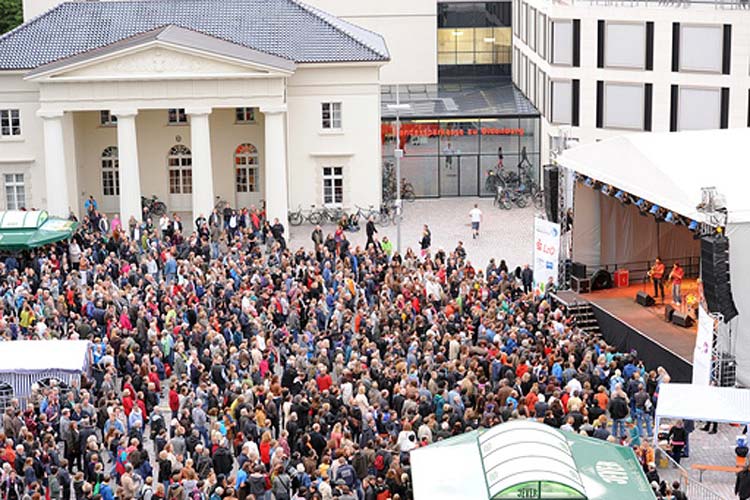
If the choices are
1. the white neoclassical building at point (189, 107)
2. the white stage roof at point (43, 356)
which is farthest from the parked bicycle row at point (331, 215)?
the white stage roof at point (43, 356)

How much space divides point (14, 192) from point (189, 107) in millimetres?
8027

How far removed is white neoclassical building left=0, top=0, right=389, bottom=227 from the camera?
56.8m

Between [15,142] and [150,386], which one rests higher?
[15,142]

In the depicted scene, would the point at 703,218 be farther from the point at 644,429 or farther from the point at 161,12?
the point at 161,12

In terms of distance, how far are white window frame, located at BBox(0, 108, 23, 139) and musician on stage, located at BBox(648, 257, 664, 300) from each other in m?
26.2

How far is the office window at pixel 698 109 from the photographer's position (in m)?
57.4

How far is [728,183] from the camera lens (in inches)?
1570

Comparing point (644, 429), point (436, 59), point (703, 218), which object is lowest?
point (644, 429)

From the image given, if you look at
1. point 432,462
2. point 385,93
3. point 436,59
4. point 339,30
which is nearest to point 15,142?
point 339,30

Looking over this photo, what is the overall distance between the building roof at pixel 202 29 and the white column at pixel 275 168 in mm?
2883

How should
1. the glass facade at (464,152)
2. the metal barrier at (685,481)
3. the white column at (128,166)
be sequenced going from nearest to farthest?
the metal barrier at (685,481) < the white column at (128,166) < the glass facade at (464,152)

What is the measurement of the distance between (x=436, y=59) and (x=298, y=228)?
21.0 metres

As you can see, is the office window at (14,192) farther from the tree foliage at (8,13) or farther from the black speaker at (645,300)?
the tree foliage at (8,13)

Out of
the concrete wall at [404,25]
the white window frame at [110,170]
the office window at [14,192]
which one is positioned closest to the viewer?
the office window at [14,192]
